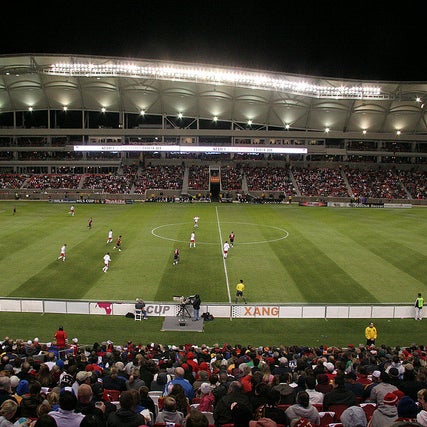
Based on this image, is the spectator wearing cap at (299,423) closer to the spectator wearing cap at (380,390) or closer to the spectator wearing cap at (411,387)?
the spectator wearing cap at (380,390)

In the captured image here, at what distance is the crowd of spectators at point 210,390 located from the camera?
6.59m

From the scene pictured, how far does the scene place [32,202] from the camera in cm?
6825

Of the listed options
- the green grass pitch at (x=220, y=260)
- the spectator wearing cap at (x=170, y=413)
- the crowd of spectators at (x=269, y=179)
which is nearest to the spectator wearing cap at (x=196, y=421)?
the spectator wearing cap at (x=170, y=413)

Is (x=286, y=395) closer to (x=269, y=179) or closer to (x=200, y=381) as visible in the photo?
(x=200, y=381)

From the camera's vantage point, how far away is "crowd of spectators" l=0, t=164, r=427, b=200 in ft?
246

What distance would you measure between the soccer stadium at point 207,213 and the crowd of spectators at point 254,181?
37cm

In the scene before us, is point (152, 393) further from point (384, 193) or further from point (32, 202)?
point (384, 193)

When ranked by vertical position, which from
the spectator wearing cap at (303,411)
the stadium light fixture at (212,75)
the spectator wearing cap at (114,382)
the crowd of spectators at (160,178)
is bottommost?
the spectator wearing cap at (114,382)

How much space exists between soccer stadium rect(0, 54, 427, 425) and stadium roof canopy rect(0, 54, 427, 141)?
0.32 m

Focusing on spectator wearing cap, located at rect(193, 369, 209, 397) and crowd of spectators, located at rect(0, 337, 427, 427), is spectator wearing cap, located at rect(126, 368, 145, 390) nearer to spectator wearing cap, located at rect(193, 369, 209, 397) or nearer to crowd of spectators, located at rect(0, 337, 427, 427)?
crowd of spectators, located at rect(0, 337, 427, 427)

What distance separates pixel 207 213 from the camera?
5797 cm

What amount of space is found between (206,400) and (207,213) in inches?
1942

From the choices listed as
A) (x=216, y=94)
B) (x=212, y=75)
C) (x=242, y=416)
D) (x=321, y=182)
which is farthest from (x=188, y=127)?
(x=242, y=416)

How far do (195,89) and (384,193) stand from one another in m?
35.2
